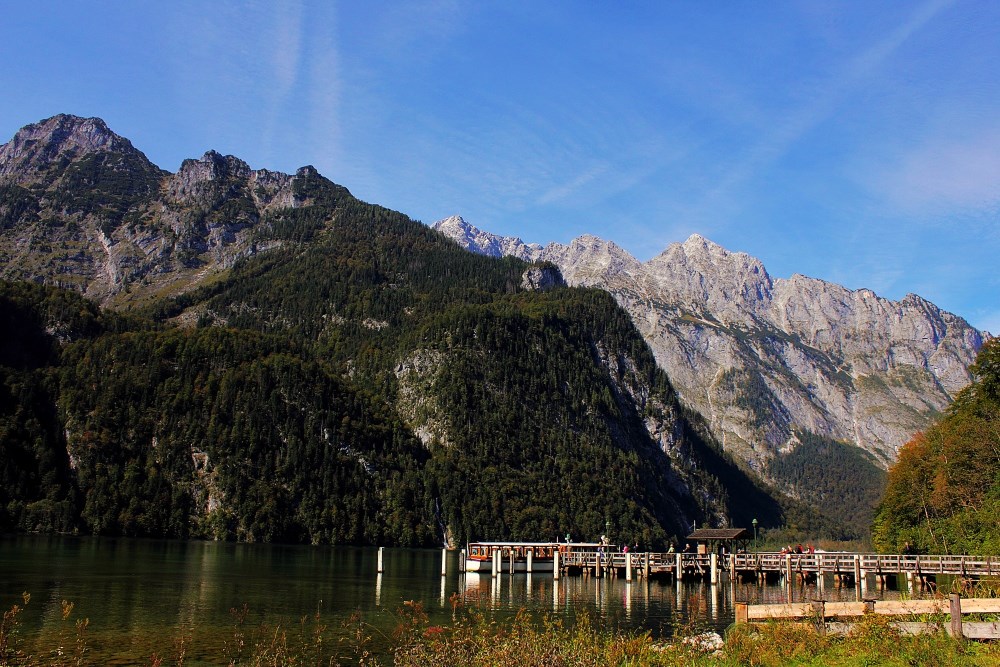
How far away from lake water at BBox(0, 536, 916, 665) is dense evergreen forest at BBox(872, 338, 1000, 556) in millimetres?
15545

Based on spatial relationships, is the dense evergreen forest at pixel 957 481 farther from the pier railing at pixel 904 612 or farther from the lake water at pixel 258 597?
the pier railing at pixel 904 612

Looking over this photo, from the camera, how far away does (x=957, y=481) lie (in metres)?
86.8

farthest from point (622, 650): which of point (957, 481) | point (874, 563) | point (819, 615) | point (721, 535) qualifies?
point (721, 535)

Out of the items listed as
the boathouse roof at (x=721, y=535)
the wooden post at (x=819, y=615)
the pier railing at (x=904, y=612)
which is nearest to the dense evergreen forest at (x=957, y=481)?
the boathouse roof at (x=721, y=535)

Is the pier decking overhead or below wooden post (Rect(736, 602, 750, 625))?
below

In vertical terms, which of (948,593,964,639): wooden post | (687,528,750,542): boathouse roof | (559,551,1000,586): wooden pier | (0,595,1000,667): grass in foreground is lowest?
(559,551,1000,586): wooden pier

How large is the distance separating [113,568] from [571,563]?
5703 centimetres

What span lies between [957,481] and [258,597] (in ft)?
241

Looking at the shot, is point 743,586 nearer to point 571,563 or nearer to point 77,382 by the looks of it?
point 571,563

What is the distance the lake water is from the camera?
3966 centimetres

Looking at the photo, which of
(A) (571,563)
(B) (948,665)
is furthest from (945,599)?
(A) (571,563)

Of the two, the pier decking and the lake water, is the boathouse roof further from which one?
the lake water

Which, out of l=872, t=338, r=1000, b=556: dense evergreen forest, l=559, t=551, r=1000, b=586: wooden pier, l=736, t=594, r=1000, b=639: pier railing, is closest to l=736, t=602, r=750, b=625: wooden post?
l=736, t=594, r=1000, b=639: pier railing

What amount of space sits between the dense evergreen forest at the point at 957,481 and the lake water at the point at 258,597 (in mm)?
15545
